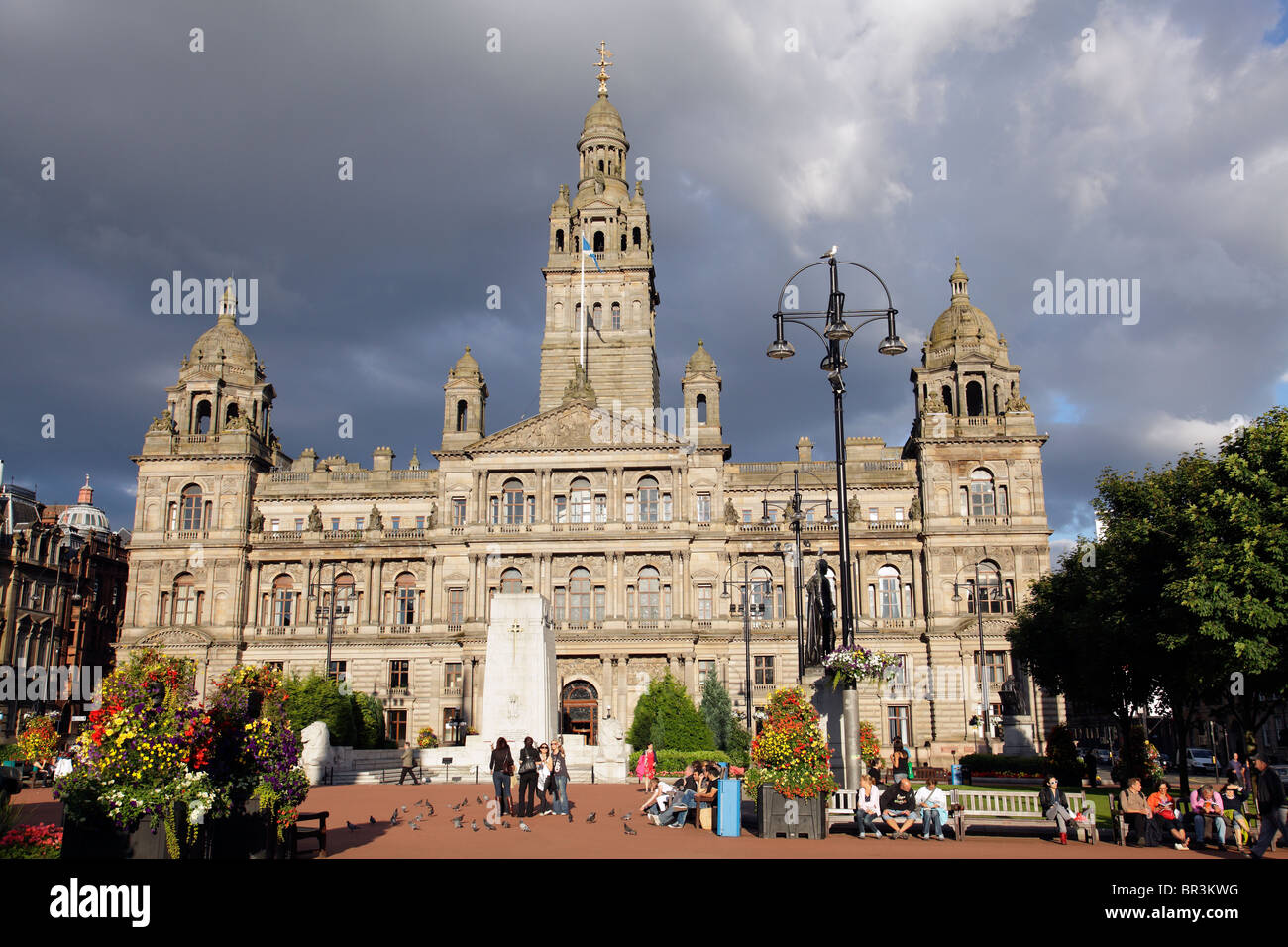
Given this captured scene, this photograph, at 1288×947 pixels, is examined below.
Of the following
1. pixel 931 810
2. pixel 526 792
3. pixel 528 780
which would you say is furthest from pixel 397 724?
pixel 931 810

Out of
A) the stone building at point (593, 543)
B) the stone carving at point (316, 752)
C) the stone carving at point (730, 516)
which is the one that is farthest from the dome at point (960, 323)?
the stone carving at point (316, 752)

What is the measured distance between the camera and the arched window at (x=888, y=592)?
6731cm

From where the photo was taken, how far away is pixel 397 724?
66.7 meters

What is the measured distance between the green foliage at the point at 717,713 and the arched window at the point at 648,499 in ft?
54.9

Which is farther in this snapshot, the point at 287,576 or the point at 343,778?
the point at 287,576

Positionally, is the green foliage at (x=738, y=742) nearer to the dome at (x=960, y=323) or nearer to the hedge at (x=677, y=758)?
the hedge at (x=677, y=758)

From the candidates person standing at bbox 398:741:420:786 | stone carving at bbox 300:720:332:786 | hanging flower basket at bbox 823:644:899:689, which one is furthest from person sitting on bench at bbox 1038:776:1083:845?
stone carving at bbox 300:720:332:786

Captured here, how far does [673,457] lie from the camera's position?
6662cm

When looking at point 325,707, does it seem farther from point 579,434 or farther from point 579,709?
point 579,434

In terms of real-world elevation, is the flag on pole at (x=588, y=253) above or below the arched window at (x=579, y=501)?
above
